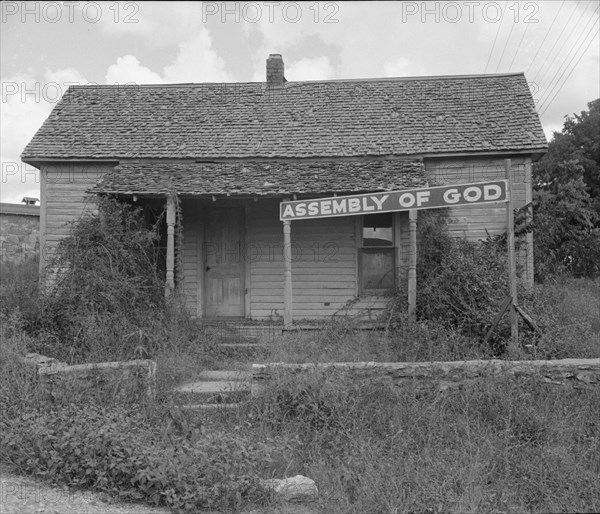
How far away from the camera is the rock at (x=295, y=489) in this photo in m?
4.35

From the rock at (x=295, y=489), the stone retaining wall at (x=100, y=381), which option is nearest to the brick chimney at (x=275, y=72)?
the stone retaining wall at (x=100, y=381)

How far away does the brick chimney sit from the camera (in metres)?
13.8

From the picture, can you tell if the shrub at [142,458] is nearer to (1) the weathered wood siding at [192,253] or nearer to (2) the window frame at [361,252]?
(1) the weathered wood siding at [192,253]

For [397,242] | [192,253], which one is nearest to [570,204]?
[397,242]

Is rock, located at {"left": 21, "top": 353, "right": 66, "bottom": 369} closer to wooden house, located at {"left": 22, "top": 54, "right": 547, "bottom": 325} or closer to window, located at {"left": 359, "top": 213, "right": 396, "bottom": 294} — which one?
wooden house, located at {"left": 22, "top": 54, "right": 547, "bottom": 325}

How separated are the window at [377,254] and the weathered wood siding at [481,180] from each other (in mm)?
1359

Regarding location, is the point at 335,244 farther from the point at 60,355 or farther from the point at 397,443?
the point at 397,443

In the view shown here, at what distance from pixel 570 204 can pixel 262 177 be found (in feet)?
36.9

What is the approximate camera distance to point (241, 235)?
11.9 m

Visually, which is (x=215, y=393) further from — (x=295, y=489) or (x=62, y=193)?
(x=62, y=193)

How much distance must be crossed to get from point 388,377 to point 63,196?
Answer: 876cm

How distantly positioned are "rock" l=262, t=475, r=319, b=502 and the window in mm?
7289

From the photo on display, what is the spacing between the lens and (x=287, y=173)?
10.9m

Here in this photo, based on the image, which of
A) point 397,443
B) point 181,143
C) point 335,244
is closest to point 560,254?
point 335,244
